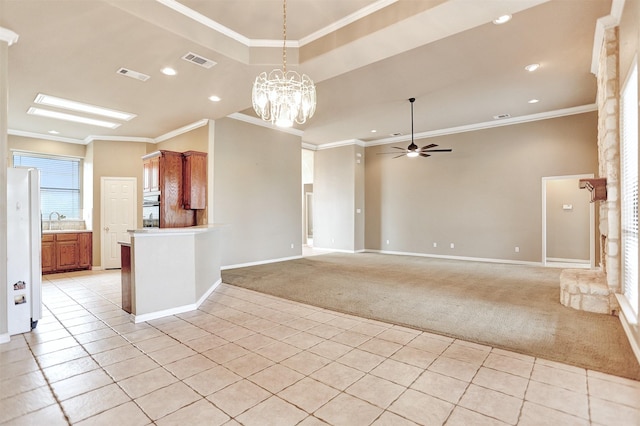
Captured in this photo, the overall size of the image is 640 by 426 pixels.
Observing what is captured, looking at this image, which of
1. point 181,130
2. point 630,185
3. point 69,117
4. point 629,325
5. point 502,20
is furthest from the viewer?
point 181,130

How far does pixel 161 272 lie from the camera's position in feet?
12.4

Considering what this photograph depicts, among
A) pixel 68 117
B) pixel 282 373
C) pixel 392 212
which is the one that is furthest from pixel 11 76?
pixel 392 212

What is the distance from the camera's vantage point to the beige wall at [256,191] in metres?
6.62

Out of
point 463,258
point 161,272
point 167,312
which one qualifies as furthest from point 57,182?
→ point 463,258

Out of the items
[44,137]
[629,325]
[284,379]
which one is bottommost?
[284,379]

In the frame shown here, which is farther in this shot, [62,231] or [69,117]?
[62,231]

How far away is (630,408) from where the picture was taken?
6.38 feet

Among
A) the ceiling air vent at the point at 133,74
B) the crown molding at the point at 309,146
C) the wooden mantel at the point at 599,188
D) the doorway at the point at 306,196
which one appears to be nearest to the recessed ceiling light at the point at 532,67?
the wooden mantel at the point at 599,188

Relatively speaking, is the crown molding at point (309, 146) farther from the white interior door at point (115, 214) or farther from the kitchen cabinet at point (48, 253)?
the kitchen cabinet at point (48, 253)

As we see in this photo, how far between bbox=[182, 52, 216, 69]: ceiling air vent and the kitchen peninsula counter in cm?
215

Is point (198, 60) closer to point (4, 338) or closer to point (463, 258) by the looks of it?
point (4, 338)

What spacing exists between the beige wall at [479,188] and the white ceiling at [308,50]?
3.61 ft

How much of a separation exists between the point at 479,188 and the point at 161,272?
7.31 meters

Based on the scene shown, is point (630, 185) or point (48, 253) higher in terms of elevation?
point (630, 185)
